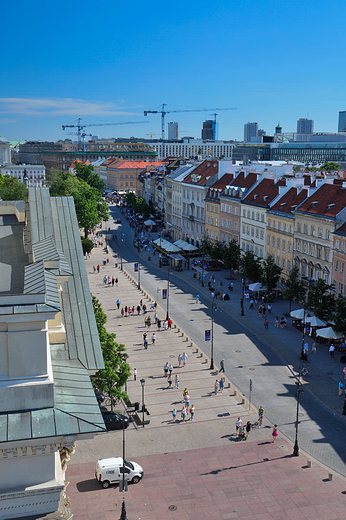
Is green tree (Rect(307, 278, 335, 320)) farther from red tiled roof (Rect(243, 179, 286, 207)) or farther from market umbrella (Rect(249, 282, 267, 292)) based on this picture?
red tiled roof (Rect(243, 179, 286, 207))

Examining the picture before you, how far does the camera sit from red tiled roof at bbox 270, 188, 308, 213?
69444 mm

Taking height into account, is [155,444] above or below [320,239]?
below

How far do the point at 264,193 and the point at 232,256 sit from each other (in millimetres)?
10114

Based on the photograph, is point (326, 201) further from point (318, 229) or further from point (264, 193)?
point (264, 193)

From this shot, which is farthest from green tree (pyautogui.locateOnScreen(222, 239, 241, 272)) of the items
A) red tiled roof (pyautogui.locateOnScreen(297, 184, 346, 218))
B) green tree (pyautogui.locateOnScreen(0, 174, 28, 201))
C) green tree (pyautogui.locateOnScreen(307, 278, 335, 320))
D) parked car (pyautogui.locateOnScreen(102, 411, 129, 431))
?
parked car (pyautogui.locateOnScreen(102, 411, 129, 431))

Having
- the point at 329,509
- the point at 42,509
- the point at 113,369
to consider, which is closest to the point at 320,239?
the point at 113,369

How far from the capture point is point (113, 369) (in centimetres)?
3456

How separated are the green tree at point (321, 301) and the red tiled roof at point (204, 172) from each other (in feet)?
162

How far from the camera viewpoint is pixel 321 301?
175ft

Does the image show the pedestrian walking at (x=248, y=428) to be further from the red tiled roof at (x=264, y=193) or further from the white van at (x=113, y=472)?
the red tiled roof at (x=264, y=193)

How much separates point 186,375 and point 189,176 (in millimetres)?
71866

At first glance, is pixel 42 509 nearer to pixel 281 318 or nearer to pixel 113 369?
pixel 113 369

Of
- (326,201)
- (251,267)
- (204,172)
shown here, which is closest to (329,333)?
(326,201)

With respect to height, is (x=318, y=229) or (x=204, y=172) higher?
(x=204, y=172)
